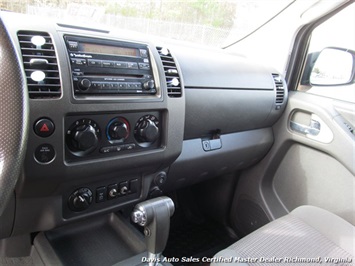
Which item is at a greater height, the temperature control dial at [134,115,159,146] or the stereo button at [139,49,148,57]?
the stereo button at [139,49,148,57]

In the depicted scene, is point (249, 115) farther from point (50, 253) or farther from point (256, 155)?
point (50, 253)

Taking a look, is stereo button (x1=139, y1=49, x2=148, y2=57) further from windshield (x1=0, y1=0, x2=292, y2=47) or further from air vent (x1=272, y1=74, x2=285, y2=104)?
air vent (x1=272, y1=74, x2=285, y2=104)

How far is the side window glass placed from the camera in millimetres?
1535

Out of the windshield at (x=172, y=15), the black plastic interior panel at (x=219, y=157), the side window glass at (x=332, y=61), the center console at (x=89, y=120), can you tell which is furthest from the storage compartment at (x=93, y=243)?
the side window glass at (x=332, y=61)

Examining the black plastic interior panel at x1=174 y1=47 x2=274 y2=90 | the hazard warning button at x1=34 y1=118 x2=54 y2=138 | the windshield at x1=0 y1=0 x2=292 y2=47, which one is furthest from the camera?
the black plastic interior panel at x1=174 y1=47 x2=274 y2=90

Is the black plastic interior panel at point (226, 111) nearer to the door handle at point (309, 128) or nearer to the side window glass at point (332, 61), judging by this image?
the door handle at point (309, 128)

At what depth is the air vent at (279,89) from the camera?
1.57 meters

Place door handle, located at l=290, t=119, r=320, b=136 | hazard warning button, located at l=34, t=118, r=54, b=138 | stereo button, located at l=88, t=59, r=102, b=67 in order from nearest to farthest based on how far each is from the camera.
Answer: hazard warning button, located at l=34, t=118, r=54, b=138 < stereo button, located at l=88, t=59, r=102, b=67 < door handle, located at l=290, t=119, r=320, b=136

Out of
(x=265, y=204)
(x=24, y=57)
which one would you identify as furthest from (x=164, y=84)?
(x=265, y=204)

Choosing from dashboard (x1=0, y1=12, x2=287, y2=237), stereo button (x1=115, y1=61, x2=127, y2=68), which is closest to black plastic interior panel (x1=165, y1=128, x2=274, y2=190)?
dashboard (x1=0, y1=12, x2=287, y2=237)

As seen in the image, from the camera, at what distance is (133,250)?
1034 millimetres

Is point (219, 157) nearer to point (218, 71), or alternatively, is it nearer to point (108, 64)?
point (218, 71)

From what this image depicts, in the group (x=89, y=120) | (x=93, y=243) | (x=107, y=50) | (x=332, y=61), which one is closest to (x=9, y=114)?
(x=89, y=120)

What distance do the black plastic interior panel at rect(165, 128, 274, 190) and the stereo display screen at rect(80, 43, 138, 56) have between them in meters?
0.47
